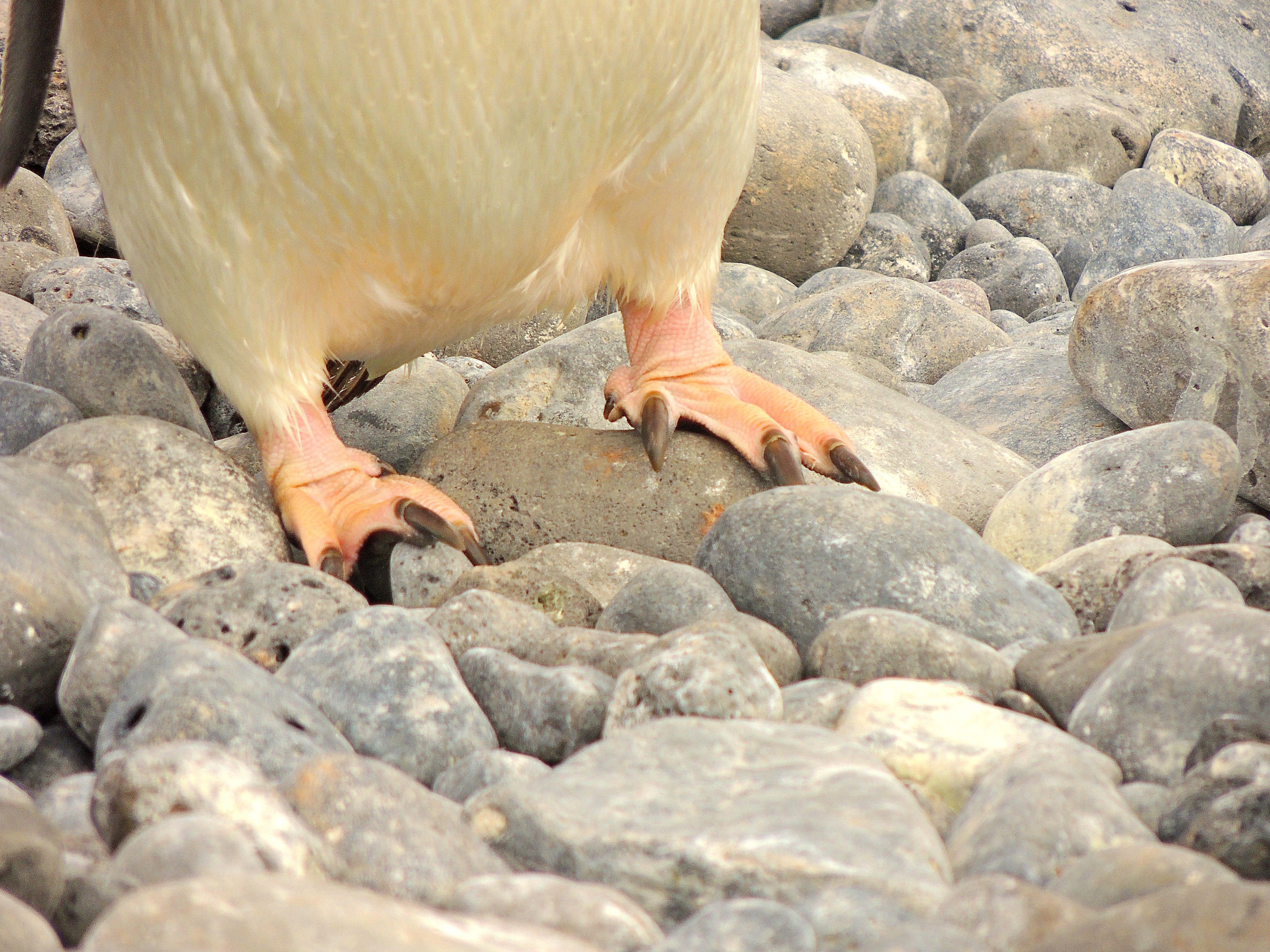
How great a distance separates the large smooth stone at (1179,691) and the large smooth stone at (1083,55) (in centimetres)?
729

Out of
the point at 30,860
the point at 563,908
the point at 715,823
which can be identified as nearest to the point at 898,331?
the point at 715,823

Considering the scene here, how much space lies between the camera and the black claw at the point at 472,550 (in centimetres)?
180

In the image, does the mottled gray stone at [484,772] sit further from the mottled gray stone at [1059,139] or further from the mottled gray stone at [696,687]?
the mottled gray stone at [1059,139]

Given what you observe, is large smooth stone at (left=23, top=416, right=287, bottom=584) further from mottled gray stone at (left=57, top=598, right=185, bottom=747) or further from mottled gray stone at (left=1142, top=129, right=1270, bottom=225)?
mottled gray stone at (left=1142, top=129, right=1270, bottom=225)

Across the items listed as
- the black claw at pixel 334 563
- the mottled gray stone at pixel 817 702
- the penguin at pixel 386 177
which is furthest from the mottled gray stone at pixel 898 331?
the mottled gray stone at pixel 817 702

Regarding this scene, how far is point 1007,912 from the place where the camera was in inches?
29.9

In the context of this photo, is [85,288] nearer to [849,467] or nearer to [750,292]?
[849,467]

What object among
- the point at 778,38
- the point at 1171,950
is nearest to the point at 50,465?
the point at 1171,950

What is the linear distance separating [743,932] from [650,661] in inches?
17.1

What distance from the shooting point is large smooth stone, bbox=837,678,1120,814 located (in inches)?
41.6

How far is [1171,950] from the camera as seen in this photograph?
0.67 m

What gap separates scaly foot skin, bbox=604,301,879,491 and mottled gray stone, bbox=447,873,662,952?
4.11 feet

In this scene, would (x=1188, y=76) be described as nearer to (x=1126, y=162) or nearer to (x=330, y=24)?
(x=1126, y=162)

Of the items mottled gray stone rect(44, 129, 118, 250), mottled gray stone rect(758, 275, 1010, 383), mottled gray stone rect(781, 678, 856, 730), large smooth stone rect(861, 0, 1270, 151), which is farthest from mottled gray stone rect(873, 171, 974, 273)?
mottled gray stone rect(781, 678, 856, 730)
